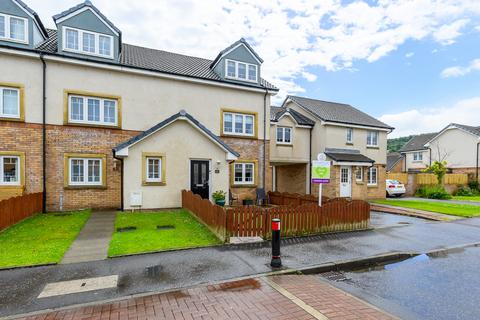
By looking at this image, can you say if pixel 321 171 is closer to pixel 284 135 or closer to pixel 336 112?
pixel 284 135

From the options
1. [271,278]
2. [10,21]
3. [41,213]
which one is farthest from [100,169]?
[271,278]

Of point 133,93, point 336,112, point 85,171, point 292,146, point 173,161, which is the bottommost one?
point 85,171

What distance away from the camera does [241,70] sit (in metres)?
17.4

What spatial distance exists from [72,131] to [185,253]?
9.82 m

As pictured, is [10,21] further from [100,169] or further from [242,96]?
[242,96]

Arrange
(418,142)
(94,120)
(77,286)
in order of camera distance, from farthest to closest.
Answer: (418,142)
(94,120)
(77,286)

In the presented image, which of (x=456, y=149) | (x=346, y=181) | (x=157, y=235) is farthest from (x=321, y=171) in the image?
(x=456, y=149)

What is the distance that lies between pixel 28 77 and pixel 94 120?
326 centimetres

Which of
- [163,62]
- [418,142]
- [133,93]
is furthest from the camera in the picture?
[418,142]

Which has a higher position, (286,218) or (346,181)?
(346,181)

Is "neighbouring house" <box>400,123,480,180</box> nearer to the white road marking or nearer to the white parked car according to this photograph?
the white parked car

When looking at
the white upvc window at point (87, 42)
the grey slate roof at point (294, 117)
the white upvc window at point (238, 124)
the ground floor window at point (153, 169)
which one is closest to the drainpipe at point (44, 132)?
the white upvc window at point (87, 42)

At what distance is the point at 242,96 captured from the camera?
56.0 ft

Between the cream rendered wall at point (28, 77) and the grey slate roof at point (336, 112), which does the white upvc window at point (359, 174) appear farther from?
the cream rendered wall at point (28, 77)
